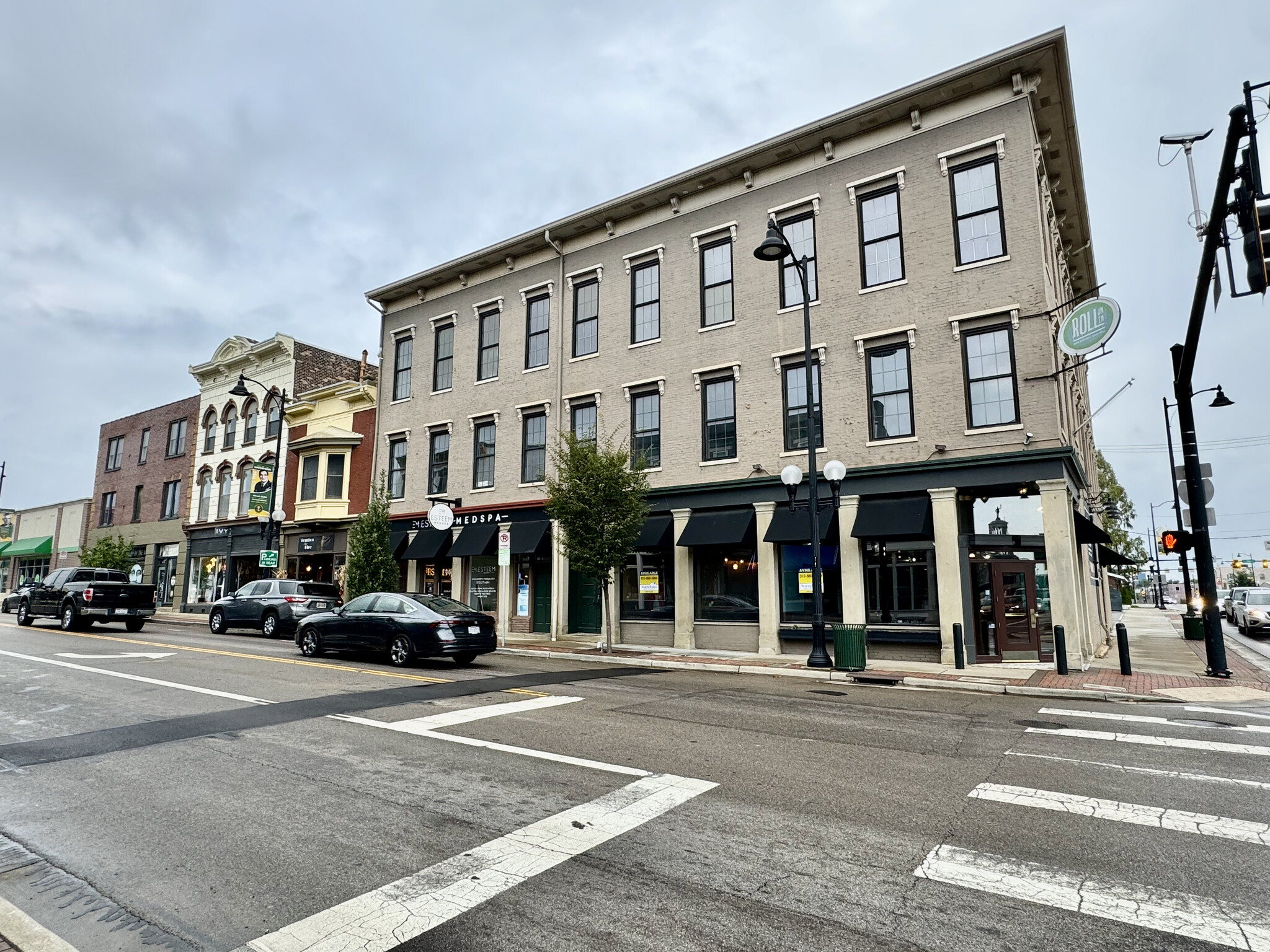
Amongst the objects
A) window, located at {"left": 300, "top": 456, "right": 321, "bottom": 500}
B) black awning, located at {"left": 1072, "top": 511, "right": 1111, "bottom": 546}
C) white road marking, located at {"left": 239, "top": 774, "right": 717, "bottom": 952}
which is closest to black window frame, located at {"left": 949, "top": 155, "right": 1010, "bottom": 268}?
black awning, located at {"left": 1072, "top": 511, "right": 1111, "bottom": 546}

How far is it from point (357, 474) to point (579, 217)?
13.8 meters

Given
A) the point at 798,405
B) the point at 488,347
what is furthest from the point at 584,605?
the point at 488,347

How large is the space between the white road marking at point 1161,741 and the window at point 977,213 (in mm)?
11769

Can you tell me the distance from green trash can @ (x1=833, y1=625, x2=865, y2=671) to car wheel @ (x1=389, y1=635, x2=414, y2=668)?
8104 mm

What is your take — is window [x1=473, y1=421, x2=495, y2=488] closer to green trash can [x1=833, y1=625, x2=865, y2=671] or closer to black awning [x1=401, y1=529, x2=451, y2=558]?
black awning [x1=401, y1=529, x2=451, y2=558]

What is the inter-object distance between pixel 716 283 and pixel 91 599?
20.0 metres

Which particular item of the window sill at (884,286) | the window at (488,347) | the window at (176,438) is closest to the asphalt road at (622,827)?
the window sill at (884,286)

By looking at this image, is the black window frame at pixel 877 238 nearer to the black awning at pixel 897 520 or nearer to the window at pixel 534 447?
the black awning at pixel 897 520

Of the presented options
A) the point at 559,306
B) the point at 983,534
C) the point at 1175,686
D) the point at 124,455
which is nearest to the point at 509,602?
the point at 559,306

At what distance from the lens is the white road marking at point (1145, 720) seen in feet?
29.6

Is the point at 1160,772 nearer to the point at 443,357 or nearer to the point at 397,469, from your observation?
the point at 443,357

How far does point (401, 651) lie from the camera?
14289mm

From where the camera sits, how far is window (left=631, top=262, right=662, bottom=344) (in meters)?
22.3

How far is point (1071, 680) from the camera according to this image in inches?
525
